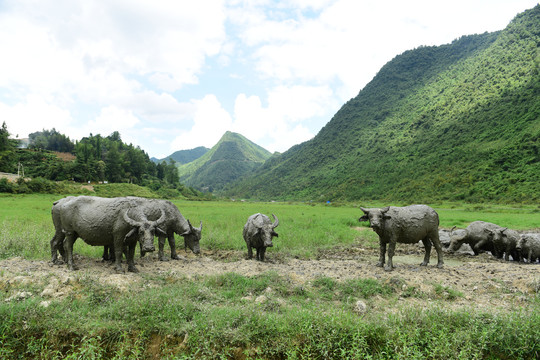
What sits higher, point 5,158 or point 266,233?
point 5,158

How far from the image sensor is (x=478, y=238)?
1258 cm

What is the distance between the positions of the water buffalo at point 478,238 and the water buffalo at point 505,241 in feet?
0.56

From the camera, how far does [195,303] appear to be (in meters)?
5.68

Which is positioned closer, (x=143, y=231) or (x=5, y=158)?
(x=143, y=231)

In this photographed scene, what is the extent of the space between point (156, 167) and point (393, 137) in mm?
75260

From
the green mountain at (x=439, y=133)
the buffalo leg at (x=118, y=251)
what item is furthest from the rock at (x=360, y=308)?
the green mountain at (x=439, y=133)

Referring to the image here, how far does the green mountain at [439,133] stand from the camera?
47000 mm

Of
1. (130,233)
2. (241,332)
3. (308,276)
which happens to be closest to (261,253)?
(308,276)

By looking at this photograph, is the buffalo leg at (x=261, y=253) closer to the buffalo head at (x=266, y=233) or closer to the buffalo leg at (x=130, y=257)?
the buffalo head at (x=266, y=233)

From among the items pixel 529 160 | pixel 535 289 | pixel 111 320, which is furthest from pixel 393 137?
pixel 111 320

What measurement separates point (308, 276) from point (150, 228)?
434 centimetres

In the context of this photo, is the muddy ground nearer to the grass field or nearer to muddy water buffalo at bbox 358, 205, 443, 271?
the grass field

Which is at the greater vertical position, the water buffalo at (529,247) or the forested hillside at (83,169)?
the forested hillside at (83,169)

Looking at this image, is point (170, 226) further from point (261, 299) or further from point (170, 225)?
point (261, 299)
